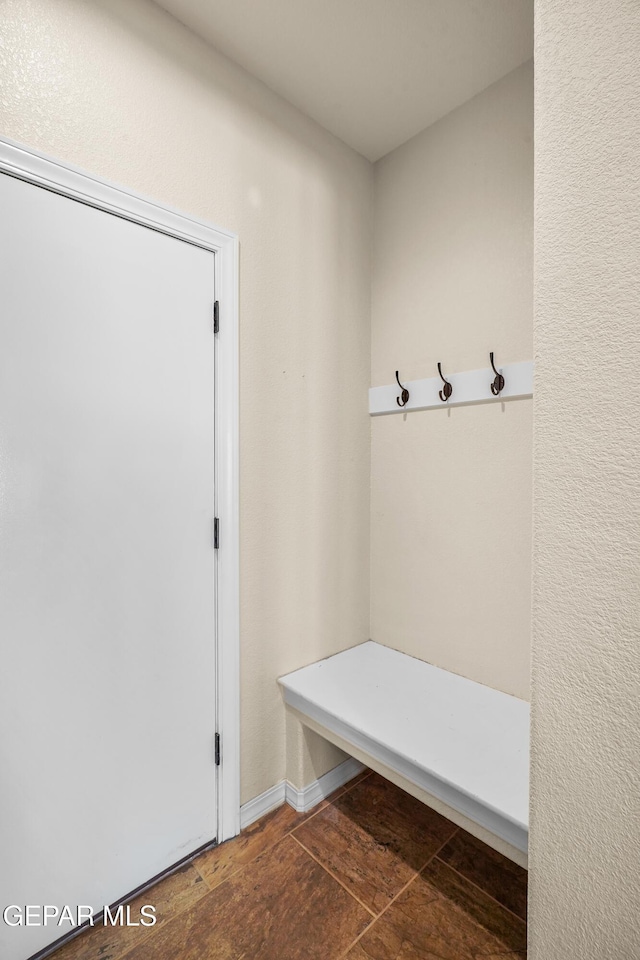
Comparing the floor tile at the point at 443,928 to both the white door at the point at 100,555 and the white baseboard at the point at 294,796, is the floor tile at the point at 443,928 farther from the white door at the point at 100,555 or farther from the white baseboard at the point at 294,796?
the white door at the point at 100,555

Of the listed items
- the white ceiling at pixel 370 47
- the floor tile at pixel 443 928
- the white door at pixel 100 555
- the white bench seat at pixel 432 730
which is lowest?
the floor tile at pixel 443 928

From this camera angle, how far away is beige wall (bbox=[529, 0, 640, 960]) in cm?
71

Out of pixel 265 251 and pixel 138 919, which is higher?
pixel 265 251

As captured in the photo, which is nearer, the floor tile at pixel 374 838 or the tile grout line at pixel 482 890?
the tile grout line at pixel 482 890

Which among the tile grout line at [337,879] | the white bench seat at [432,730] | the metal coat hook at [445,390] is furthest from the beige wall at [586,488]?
the metal coat hook at [445,390]

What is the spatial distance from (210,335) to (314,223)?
0.72 meters

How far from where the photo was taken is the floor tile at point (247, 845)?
1.43 m

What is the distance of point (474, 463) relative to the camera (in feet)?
5.62

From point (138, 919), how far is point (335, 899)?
1.84ft

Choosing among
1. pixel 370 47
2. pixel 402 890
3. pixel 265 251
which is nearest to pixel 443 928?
pixel 402 890

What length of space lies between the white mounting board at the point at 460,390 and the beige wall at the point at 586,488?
0.81 m

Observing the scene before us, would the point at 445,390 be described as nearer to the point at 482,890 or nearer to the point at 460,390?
the point at 460,390

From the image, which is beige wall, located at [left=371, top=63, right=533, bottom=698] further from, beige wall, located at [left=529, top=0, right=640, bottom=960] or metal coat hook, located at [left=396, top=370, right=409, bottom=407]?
beige wall, located at [left=529, top=0, right=640, bottom=960]

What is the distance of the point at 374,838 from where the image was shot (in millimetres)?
1573
